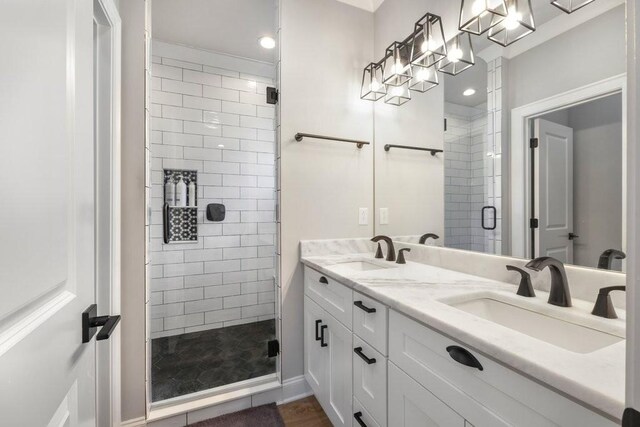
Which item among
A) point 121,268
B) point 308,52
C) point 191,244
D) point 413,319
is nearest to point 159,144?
point 191,244

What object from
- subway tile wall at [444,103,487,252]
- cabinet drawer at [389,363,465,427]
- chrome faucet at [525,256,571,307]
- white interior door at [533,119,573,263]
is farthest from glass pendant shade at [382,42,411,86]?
cabinet drawer at [389,363,465,427]

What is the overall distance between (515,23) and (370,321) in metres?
1.31

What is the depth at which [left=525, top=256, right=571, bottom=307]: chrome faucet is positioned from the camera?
861 millimetres

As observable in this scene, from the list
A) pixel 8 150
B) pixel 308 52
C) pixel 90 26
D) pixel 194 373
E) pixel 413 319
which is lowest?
pixel 194 373

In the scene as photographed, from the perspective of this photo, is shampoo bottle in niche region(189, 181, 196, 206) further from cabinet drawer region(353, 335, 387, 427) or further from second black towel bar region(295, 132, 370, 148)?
cabinet drawer region(353, 335, 387, 427)

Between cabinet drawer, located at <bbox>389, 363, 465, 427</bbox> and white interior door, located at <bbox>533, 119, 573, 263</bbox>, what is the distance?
0.70 meters

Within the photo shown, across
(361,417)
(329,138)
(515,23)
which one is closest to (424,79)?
(515,23)

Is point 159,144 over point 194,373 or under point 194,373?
over

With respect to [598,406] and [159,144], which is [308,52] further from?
[598,406]

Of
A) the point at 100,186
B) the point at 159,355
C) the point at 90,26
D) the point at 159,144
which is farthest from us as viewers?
the point at 159,144

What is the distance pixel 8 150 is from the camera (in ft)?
1.30

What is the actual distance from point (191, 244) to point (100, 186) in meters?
1.24

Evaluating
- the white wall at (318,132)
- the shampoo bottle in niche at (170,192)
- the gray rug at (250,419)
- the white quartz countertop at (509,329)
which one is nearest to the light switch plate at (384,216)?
the white wall at (318,132)

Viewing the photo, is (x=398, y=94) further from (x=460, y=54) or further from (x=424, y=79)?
(x=460, y=54)
